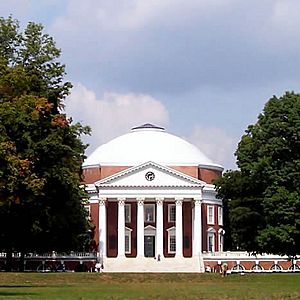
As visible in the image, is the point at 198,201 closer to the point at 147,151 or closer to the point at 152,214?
the point at 152,214

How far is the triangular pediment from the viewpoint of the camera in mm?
123312

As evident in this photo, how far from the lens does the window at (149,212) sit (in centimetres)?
12700

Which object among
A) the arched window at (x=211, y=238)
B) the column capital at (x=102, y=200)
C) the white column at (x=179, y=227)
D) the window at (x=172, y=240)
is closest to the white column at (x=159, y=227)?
the white column at (x=179, y=227)

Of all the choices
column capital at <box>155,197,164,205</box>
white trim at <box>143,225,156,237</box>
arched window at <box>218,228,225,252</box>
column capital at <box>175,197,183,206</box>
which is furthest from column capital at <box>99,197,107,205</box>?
arched window at <box>218,228,225,252</box>

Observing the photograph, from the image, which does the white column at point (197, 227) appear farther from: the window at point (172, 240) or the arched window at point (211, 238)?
the arched window at point (211, 238)

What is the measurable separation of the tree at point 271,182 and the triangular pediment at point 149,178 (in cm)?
5171

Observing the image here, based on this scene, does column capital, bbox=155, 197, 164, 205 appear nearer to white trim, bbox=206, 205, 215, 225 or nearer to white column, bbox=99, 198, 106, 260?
white column, bbox=99, 198, 106, 260

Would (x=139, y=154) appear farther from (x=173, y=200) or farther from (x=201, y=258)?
(x=201, y=258)

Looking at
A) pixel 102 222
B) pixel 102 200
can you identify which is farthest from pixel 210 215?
pixel 102 200

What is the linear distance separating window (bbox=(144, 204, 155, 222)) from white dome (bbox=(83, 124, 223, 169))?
6.31 meters

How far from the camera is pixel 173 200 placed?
124562mm

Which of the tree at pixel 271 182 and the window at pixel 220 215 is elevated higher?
the window at pixel 220 215

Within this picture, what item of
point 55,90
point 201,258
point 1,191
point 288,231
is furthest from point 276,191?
point 201,258

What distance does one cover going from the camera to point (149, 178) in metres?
124
